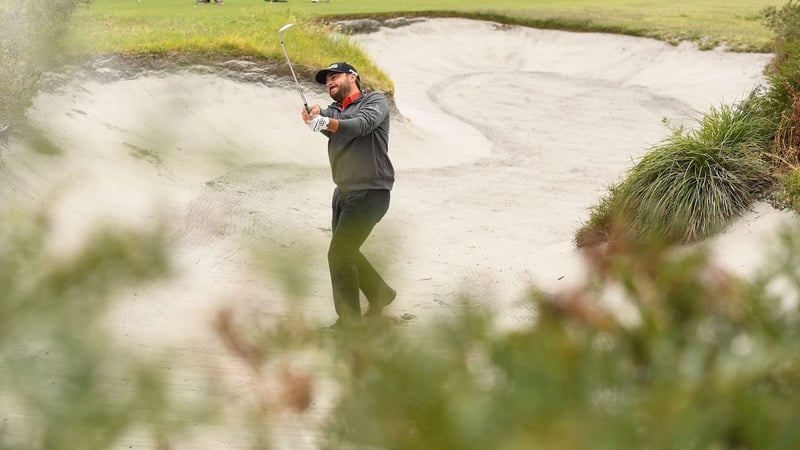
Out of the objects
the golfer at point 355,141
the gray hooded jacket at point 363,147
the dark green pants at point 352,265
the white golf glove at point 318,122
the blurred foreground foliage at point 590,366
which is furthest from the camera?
the gray hooded jacket at point 363,147

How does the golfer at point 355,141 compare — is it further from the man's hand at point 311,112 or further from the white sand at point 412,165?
the white sand at point 412,165

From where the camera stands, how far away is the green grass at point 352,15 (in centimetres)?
1617

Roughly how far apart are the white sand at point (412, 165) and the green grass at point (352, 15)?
615 millimetres

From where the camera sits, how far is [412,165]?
54.9 ft

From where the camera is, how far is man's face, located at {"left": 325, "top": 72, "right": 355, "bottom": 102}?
260 inches

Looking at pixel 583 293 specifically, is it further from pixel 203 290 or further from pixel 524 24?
pixel 524 24

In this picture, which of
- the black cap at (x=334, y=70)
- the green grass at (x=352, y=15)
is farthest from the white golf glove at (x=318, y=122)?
the green grass at (x=352, y=15)

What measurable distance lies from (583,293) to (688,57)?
2863 centimetres

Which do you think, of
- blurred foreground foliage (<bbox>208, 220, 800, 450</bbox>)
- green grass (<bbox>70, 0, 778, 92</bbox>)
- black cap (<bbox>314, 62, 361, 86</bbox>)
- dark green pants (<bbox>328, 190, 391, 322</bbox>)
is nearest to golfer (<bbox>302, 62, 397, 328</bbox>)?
black cap (<bbox>314, 62, 361, 86</bbox>)

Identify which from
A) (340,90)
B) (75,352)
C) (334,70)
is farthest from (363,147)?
(75,352)

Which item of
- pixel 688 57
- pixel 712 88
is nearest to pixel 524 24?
pixel 688 57

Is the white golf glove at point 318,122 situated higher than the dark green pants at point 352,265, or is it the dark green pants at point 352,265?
the dark green pants at point 352,265

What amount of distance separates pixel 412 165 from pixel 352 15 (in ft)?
44.3

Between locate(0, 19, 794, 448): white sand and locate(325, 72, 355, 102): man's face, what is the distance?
47 cm
